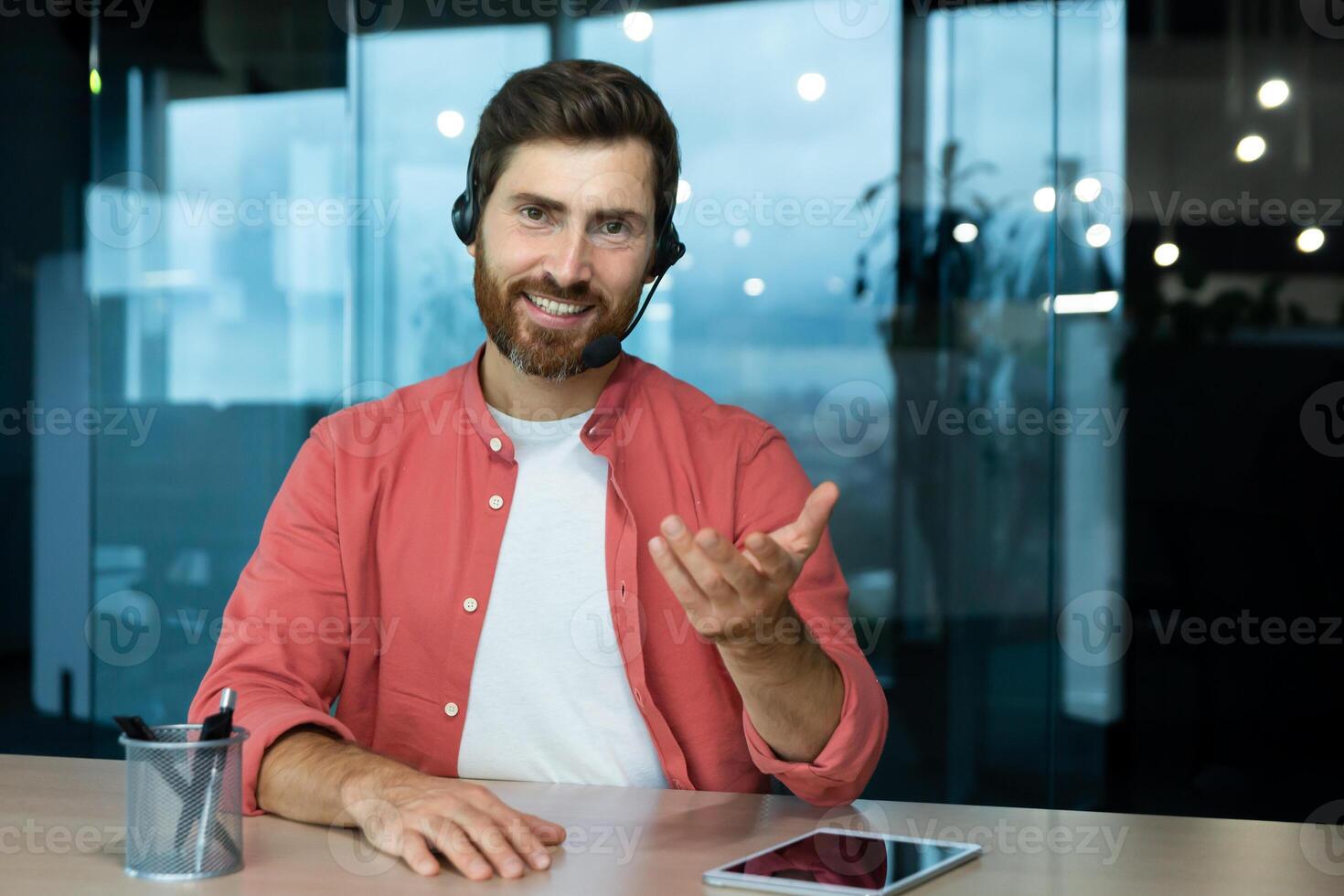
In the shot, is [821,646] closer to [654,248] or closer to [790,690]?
[790,690]

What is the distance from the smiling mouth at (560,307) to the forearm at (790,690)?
0.58 metres

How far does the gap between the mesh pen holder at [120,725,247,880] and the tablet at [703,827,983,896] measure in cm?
41

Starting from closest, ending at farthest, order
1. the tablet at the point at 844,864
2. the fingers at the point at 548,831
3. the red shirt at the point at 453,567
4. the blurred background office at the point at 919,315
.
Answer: the tablet at the point at 844,864 → the fingers at the point at 548,831 → the red shirt at the point at 453,567 → the blurred background office at the point at 919,315

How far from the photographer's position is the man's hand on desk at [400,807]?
1.12 meters

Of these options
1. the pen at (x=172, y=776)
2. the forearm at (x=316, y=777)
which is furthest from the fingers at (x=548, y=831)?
the pen at (x=172, y=776)

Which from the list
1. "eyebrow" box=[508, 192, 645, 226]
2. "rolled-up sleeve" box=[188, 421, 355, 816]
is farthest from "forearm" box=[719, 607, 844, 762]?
"eyebrow" box=[508, 192, 645, 226]

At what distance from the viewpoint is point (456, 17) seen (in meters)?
3.57

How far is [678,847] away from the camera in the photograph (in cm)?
119

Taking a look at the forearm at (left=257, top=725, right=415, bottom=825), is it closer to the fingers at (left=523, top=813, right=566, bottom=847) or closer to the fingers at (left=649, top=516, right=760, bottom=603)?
the fingers at (left=523, top=813, right=566, bottom=847)

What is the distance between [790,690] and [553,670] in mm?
402

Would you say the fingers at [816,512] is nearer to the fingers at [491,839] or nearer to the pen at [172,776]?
the fingers at [491,839]

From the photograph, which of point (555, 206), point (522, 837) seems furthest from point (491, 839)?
point (555, 206)

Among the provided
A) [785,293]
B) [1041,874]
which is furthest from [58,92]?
[1041,874]

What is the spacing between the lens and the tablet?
1.06 m
